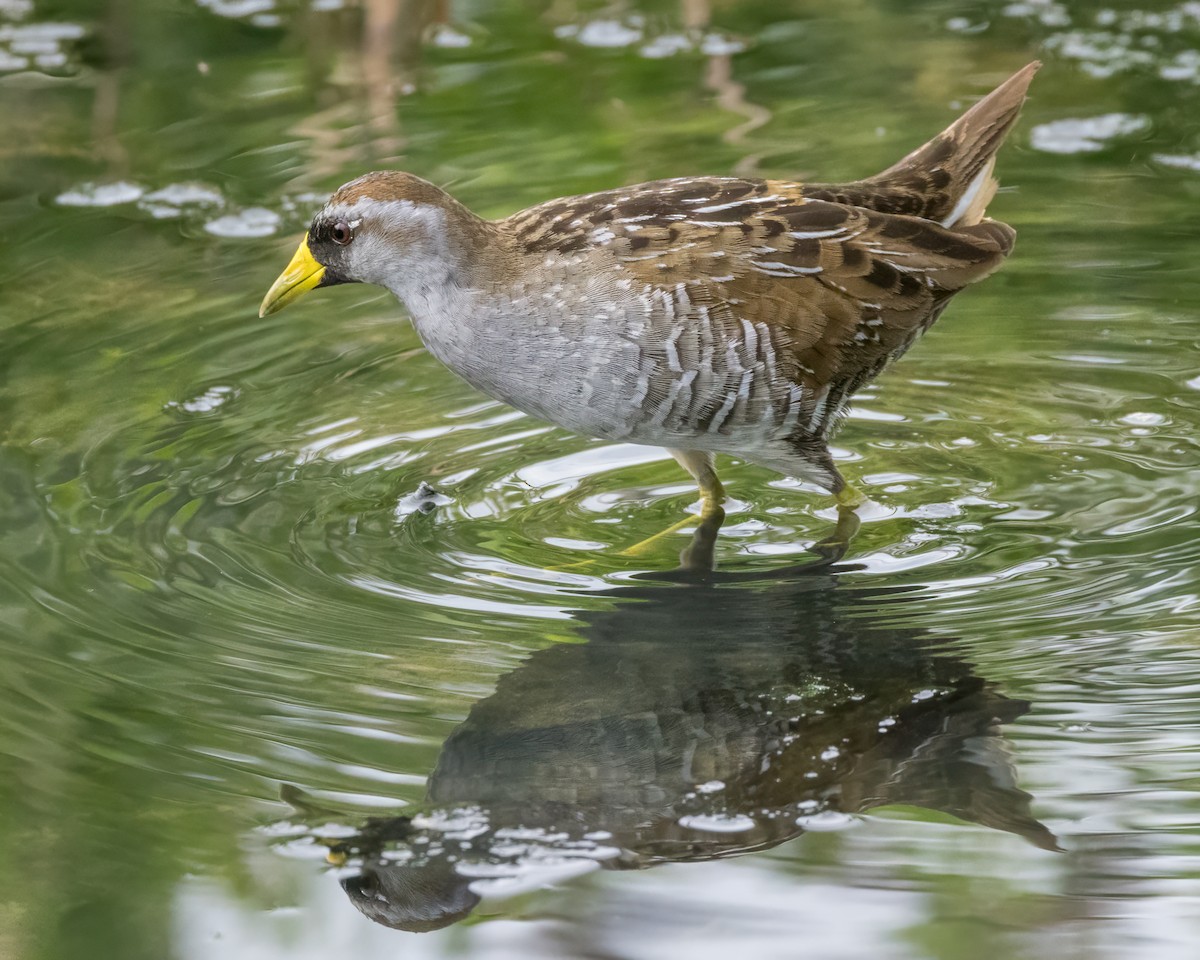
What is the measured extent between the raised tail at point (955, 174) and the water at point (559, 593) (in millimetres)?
568

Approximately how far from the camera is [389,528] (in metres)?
4.46

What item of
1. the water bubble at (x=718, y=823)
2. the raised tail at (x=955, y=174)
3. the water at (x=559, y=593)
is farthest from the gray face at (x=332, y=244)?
the water bubble at (x=718, y=823)

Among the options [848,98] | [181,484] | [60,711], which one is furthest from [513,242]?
[848,98]

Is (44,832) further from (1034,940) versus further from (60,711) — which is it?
(1034,940)

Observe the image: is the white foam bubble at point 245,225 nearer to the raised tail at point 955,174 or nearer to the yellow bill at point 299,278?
the yellow bill at point 299,278

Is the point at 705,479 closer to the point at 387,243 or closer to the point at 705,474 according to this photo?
the point at 705,474

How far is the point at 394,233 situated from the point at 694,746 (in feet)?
4.96

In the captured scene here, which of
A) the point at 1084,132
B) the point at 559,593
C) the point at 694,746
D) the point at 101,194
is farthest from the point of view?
→ the point at 1084,132

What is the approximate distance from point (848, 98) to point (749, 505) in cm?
294

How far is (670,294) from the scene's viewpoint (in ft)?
13.7

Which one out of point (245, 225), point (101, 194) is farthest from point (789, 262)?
point (101, 194)

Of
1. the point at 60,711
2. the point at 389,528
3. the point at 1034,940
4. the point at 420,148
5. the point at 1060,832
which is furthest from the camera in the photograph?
the point at 420,148

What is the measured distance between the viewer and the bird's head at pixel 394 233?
4.24 meters

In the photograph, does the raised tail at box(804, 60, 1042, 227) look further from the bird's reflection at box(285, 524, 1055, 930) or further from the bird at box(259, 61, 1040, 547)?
the bird's reflection at box(285, 524, 1055, 930)
